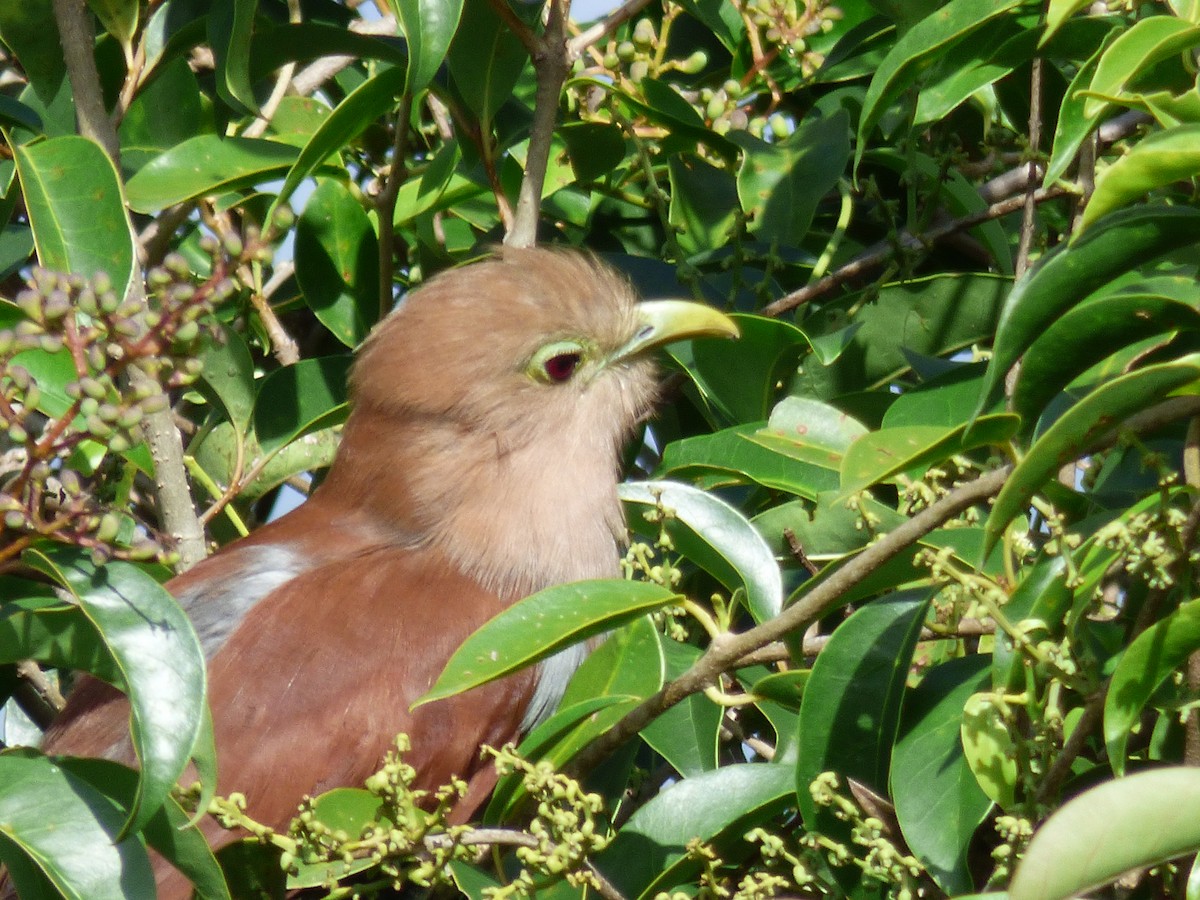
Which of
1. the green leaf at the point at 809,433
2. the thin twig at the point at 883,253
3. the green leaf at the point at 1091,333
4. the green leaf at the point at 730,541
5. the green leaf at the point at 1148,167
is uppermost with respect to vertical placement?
the green leaf at the point at 1148,167

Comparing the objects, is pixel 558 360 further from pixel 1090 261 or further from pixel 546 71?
pixel 1090 261

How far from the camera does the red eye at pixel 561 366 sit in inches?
144

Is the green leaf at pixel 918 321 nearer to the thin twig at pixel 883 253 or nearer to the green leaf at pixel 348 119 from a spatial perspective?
the thin twig at pixel 883 253

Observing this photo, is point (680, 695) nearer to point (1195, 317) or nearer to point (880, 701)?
point (880, 701)

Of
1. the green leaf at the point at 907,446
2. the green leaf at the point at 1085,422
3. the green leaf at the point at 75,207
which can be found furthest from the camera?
the green leaf at the point at 75,207

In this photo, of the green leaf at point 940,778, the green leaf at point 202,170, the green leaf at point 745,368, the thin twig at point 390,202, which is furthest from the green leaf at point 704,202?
the green leaf at point 940,778

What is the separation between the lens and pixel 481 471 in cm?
355

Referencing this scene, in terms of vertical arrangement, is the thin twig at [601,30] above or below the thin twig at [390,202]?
above

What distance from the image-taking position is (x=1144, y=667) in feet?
5.49

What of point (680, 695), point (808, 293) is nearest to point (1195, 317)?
point (680, 695)

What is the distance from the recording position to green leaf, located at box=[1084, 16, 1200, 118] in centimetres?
172

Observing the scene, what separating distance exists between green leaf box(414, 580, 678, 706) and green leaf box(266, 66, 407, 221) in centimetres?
103

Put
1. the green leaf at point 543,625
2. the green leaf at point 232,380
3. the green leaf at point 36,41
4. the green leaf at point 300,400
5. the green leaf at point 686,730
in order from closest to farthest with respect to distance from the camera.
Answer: the green leaf at point 543,625 → the green leaf at point 686,730 → the green leaf at point 36,41 → the green leaf at point 232,380 → the green leaf at point 300,400

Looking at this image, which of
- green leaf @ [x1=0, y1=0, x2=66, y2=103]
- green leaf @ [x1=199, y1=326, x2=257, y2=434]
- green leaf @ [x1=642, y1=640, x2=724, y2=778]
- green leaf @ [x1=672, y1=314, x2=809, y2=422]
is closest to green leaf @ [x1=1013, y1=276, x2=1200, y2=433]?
green leaf @ [x1=642, y1=640, x2=724, y2=778]
